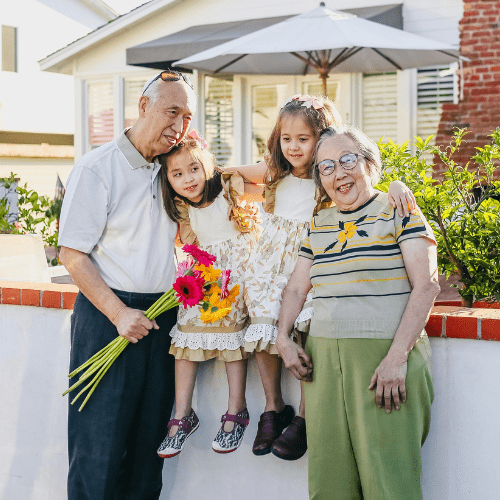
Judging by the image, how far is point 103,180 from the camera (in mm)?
2893

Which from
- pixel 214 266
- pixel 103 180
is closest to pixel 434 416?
pixel 214 266

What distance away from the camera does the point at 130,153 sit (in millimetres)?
2975

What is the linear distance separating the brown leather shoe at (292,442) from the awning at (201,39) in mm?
6766

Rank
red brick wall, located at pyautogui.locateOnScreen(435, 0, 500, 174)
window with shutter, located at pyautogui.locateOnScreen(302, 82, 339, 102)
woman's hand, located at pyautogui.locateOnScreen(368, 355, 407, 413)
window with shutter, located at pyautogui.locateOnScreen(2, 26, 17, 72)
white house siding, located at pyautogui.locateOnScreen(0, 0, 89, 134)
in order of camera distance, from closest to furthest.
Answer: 1. woman's hand, located at pyautogui.locateOnScreen(368, 355, 407, 413)
2. red brick wall, located at pyautogui.locateOnScreen(435, 0, 500, 174)
3. window with shutter, located at pyautogui.locateOnScreen(302, 82, 339, 102)
4. white house siding, located at pyautogui.locateOnScreen(0, 0, 89, 134)
5. window with shutter, located at pyautogui.locateOnScreen(2, 26, 17, 72)

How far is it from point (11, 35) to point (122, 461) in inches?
698

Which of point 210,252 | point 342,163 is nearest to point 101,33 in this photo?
point 210,252

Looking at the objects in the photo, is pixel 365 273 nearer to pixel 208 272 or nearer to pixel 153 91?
pixel 208 272

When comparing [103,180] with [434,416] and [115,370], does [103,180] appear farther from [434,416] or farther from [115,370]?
[434,416]

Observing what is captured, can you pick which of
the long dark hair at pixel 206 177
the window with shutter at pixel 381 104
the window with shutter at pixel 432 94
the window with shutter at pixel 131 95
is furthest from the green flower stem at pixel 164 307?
the window with shutter at pixel 131 95

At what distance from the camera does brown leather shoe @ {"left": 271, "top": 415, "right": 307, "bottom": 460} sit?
2.75 meters

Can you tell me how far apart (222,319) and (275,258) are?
1.15 ft

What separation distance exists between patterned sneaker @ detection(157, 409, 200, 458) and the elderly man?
0.18 meters

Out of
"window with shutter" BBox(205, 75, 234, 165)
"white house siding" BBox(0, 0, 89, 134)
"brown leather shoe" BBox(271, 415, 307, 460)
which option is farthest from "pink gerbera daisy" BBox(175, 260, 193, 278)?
"white house siding" BBox(0, 0, 89, 134)

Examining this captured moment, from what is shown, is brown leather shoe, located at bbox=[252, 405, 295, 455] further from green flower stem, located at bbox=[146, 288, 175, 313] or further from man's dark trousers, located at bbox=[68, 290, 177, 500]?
green flower stem, located at bbox=[146, 288, 175, 313]
